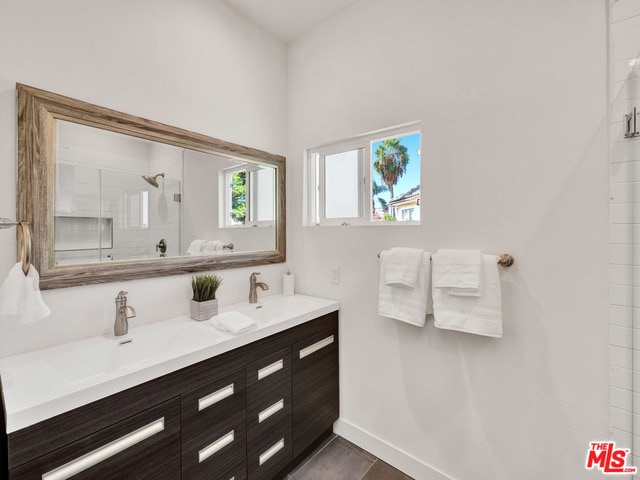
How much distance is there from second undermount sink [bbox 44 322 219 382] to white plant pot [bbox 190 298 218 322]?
65 mm

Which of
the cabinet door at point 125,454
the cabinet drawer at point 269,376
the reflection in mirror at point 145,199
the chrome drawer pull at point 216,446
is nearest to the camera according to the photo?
the cabinet door at point 125,454

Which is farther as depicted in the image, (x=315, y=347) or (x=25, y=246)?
(x=315, y=347)

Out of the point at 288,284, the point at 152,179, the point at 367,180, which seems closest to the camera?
the point at 152,179

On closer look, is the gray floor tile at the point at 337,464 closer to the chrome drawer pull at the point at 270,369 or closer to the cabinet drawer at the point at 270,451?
the cabinet drawer at the point at 270,451

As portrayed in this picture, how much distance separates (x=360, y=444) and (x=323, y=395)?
39cm

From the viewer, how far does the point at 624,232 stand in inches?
42.3

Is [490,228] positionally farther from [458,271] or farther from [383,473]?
[383,473]

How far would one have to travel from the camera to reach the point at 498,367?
1366 millimetres

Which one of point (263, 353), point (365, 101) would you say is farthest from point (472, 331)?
point (365, 101)

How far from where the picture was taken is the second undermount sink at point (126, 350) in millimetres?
1111

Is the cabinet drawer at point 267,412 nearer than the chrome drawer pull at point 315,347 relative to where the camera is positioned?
Yes

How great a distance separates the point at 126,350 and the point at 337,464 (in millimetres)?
1296

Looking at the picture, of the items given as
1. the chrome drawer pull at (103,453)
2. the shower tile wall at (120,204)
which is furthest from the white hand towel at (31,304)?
the chrome drawer pull at (103,453)
